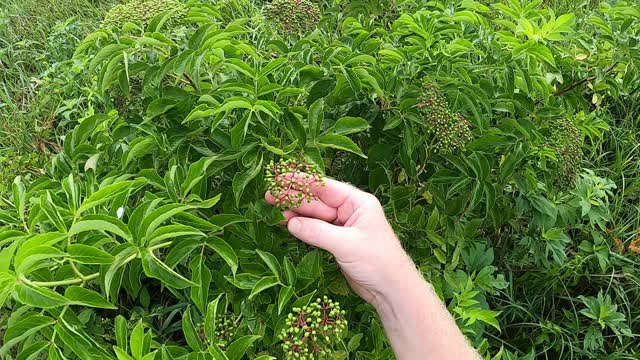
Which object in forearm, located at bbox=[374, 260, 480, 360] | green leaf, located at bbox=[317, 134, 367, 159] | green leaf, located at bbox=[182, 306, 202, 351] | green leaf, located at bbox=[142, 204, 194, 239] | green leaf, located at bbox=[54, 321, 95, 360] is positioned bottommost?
forearm, located at bbox=[374, 260, 480, 360]

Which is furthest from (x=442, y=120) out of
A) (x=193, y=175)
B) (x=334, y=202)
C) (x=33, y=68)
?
(x=33, y=68)

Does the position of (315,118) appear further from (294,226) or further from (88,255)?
(88,255)

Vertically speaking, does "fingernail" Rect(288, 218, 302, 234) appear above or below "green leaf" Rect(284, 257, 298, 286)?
above

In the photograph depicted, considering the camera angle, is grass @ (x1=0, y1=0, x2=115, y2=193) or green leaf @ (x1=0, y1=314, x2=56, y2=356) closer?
green leaf @ (x1=0, y1=314, x2=56, y2=356)

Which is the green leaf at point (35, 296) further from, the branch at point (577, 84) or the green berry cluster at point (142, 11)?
the branch at point (577, 84)

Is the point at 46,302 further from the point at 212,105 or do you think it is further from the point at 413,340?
the point at 413,340

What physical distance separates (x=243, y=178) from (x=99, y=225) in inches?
15.1

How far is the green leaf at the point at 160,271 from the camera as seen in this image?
1.14 metres

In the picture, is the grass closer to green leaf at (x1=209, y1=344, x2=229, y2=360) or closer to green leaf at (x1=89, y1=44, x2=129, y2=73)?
green leaf at (x1=89, y1=44, x2=129, y2=73)

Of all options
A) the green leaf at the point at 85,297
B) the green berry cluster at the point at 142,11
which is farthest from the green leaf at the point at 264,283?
the green berry cluster at the point at 142,11

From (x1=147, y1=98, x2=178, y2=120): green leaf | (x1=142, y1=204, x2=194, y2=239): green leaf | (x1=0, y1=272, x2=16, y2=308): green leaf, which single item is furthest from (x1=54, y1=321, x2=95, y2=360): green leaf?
(x1=147, y1=98, x2=178, y2=120): green leaf

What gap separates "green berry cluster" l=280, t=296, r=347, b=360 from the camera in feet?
4.17

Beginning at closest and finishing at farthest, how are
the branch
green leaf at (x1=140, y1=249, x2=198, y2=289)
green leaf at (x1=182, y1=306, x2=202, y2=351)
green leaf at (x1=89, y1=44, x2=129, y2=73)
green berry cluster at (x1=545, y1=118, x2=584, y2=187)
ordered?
green leaf at (x1=140, y1=249, x2=198, y2=289) → green leaf at (x1=182, y1=306, x2=202, y2=351) → green leaf at (x1=89, y1=44, x2=129, y2=73) → green berry cluster at (x1=545, y1=118, x2=584, y2=187) → the branch

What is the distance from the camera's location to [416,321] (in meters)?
1.53
